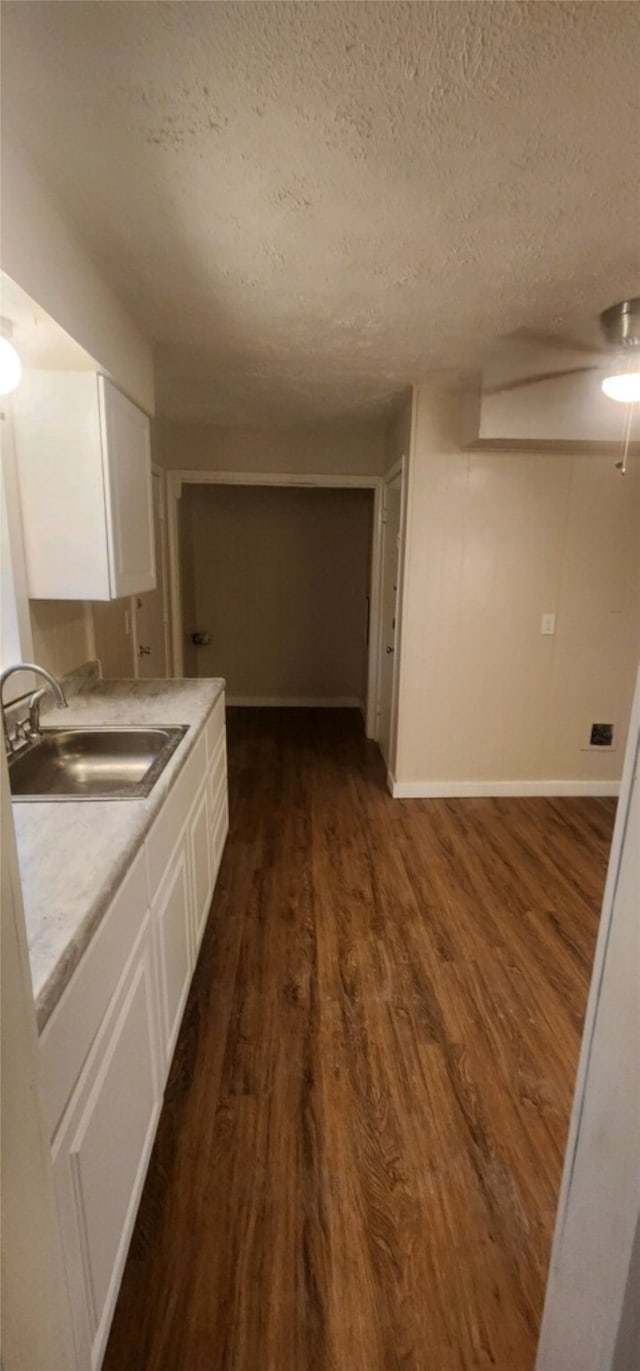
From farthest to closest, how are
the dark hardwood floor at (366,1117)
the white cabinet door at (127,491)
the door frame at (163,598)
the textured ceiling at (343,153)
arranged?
the door frame at (163,598)
the white cabinet door at (127,491)
the dark hardwood floor at (366,1117)
the textured ceiling at (343,153)

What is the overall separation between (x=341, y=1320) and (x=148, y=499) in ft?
8.29

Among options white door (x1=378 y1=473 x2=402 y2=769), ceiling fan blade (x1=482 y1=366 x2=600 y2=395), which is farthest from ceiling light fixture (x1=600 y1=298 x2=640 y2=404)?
white door (x1=378 y1=473 x2=402 y2=769)

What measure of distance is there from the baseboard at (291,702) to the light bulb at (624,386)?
11.9ft

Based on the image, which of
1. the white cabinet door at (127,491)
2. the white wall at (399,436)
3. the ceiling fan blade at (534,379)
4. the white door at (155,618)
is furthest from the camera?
the white door at (155,618)

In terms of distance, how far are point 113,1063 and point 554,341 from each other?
108 inches

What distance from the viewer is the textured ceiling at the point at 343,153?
0.92 m

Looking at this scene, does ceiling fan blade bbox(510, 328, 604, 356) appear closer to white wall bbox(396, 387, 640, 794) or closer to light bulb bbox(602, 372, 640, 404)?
light bulb bbox(602, 372, 640, 404)

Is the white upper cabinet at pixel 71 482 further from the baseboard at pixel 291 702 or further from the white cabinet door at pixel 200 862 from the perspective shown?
the baseboard at pixel 291 702

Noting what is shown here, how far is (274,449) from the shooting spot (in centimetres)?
376

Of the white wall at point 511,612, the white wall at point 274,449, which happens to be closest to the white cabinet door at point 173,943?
the white wall at point 511,612

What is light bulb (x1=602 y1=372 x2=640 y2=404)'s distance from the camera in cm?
189

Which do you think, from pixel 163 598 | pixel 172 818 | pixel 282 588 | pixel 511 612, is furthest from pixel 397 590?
pixel 172 818

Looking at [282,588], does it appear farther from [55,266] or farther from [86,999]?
[86,999]

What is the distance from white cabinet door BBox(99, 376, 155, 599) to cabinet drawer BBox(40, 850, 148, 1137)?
1145 millimetres
